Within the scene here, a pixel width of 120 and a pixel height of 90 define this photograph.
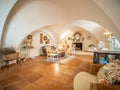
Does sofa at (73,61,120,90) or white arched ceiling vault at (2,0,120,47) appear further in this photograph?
white arched ceiling vault at (2,0,120,47)

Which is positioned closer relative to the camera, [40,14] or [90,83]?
[90,83]

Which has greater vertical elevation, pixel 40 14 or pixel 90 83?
pixel 40 14

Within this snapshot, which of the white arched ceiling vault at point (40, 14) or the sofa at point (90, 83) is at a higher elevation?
the white arched ceiling vault at point (40, 14)

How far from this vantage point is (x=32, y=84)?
2.45 m

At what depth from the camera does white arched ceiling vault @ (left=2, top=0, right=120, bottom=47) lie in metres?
3.03

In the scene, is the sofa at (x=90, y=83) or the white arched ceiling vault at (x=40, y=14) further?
the white arched ceiling vault at (x=40, y=14)

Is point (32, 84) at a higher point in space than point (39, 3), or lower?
lower

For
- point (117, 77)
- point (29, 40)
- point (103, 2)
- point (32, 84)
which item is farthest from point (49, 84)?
point (29, 40)

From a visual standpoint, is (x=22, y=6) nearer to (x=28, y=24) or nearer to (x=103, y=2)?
(x=28, y=24)

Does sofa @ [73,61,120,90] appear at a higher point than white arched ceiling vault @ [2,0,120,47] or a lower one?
lower

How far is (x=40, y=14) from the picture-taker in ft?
13.0

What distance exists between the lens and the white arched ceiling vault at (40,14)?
119 inches

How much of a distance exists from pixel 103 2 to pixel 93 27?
17.9 feet

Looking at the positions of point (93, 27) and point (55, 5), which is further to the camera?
point (93, 27)
